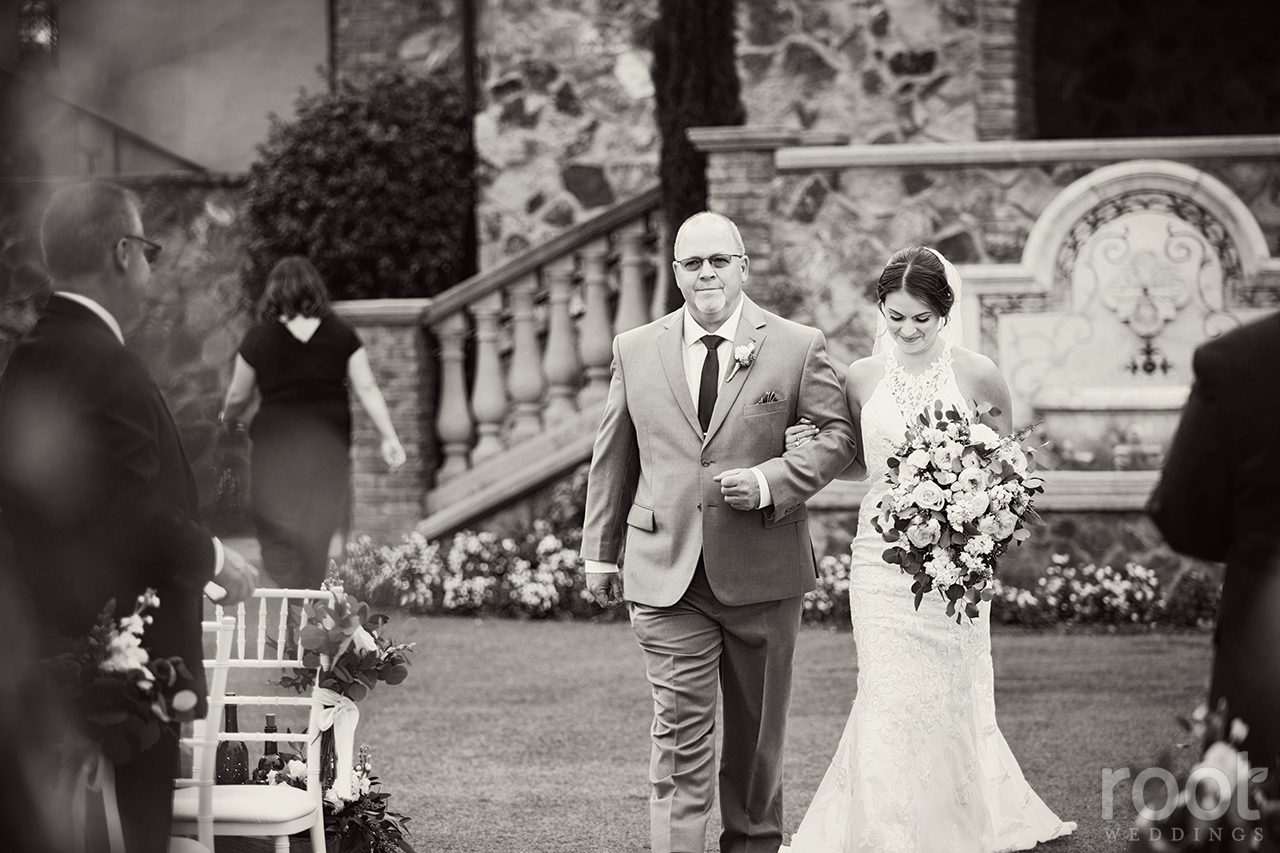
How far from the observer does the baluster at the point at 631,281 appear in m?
11.5

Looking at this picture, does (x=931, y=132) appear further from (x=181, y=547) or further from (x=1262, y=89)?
(x=181, y=547)

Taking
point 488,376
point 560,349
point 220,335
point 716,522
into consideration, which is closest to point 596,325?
point 560,349

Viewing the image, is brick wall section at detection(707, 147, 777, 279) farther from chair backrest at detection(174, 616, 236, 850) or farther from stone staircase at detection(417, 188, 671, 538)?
chair backrest at detection(174, 616, 236, 850)

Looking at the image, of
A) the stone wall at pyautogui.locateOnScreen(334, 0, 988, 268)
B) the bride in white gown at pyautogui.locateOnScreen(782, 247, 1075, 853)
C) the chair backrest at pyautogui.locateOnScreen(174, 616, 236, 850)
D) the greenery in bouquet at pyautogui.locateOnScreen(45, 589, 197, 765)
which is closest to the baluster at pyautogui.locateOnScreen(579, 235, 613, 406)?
the stone wall at pyautogui.locateOnScreen(334, 0, 988, 268)

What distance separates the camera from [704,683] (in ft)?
16.3

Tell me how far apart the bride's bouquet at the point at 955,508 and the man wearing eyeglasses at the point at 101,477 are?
7.47 feet

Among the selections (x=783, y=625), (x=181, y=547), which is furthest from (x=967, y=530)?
(x=181, y=547)

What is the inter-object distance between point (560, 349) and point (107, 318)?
7.84 m

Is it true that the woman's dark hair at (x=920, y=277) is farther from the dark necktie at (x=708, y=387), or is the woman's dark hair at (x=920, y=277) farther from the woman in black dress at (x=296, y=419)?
the woman in black dress at (x=296, y=419)

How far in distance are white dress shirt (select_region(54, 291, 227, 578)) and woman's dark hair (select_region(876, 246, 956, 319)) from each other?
8.37 ft

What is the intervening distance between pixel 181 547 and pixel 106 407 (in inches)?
14.6

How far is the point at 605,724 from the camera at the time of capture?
25.3 feet

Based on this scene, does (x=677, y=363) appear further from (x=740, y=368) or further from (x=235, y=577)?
(x=235, y=577)

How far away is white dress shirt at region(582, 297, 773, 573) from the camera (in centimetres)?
509
